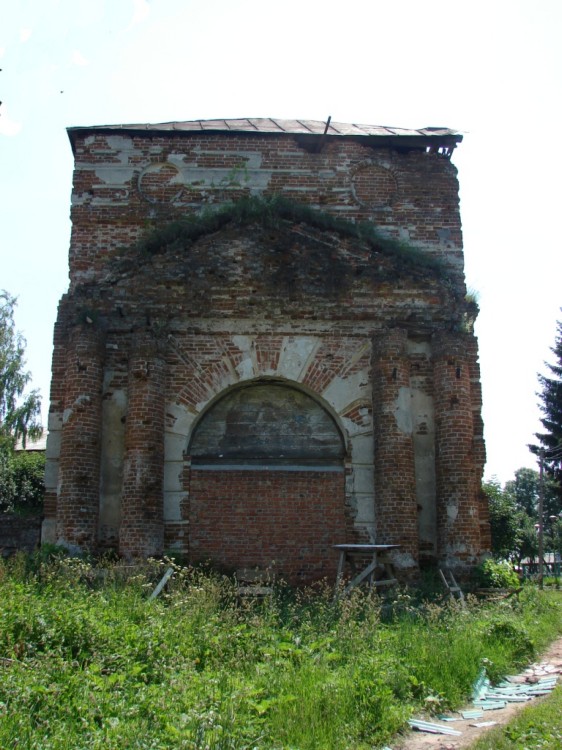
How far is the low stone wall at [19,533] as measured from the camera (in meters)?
11.3

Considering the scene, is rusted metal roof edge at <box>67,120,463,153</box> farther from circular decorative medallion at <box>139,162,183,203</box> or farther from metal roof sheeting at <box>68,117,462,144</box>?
circular decorative medallion at <box>139,162,183,203</box>

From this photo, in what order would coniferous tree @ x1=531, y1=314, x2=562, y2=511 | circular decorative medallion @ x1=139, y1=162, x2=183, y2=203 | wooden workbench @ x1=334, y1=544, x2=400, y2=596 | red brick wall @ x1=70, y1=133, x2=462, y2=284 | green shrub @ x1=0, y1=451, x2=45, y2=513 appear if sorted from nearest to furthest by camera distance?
wooden workbench @ x1=334, y1=544, x2=400, y2=596 → red brick wall @ x1=70, y1=133, x2=462, y2=284 → circular decorative medallion @ x1=139, y1=162, x2=183, y2=203 → green shrub @ x1=0, y1=451, x2=45, y2=513 → coniferous tree @ x1=531, y1=314, x2=562, y2=511

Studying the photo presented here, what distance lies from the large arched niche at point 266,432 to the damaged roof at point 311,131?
4722mm

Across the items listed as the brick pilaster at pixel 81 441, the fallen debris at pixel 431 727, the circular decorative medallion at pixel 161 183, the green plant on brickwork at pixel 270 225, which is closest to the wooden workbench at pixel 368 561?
the brick pilaster at pixel 81 441

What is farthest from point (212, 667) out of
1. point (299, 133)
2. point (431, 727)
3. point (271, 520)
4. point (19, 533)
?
point (299, 133)

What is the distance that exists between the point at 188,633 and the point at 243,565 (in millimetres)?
3866

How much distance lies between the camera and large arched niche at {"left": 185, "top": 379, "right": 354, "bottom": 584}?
35.1 ft

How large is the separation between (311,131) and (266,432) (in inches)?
228

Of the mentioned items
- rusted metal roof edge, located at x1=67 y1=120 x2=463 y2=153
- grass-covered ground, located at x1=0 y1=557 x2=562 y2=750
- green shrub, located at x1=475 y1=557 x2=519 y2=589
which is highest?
rusted metal roof edge, located at x1=67 y1=120 x2=463 y2=153

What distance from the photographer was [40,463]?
19688mm

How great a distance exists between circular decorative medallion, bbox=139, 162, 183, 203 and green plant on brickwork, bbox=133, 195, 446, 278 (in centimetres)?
89

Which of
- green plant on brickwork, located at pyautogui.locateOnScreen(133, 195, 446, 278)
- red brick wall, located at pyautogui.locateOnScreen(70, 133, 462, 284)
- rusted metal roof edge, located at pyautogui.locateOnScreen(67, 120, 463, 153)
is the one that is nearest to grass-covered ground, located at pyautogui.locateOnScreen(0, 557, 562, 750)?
green plant on brickwork, located at pyautogui.locateOnScreen(133, 195, 446, 278)

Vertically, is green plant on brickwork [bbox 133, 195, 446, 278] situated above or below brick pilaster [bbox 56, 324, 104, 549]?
above

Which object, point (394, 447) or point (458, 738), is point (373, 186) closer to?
point (394, 447)
